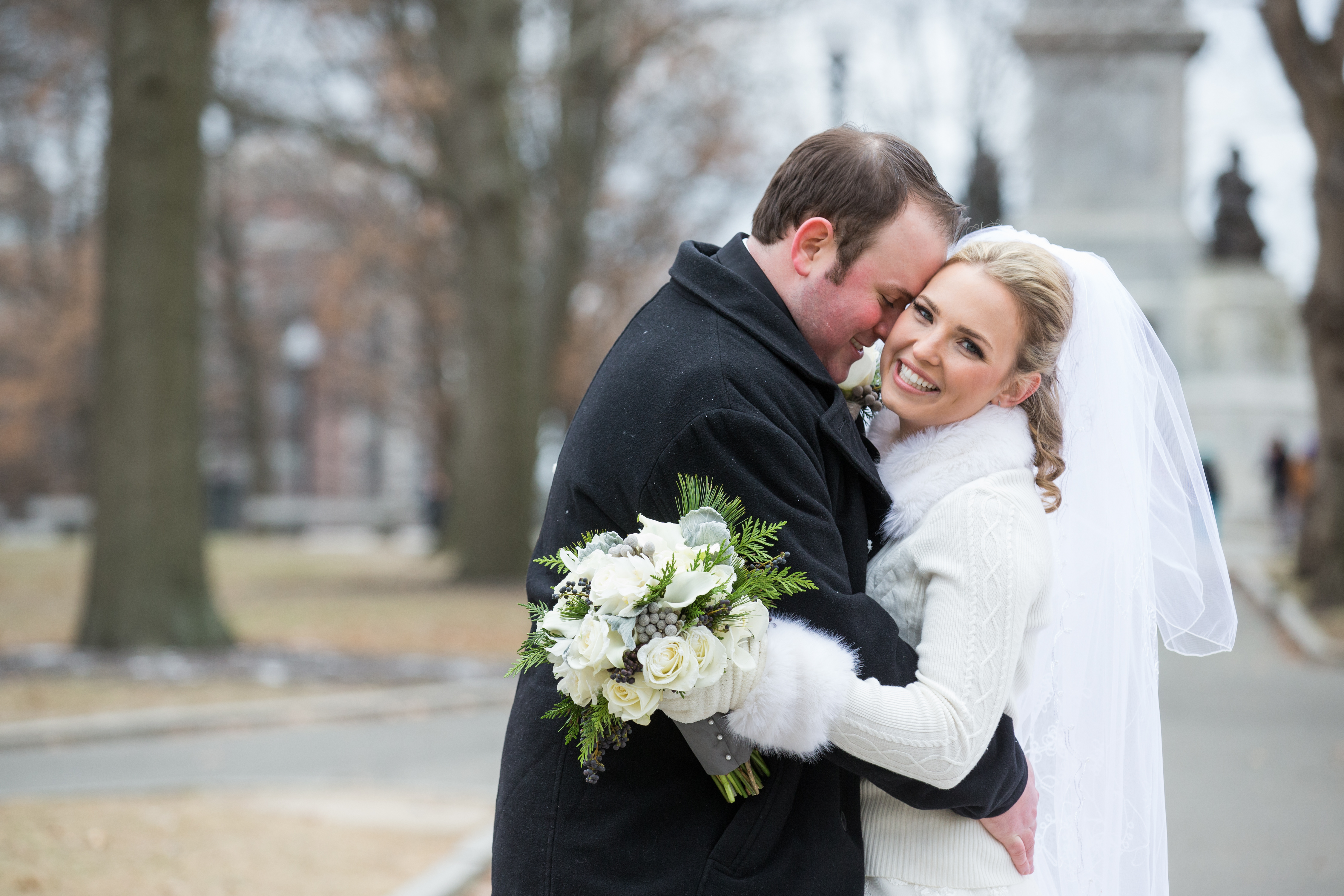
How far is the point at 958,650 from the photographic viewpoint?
2.54m

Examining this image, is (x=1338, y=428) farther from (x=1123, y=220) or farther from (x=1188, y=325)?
(x=1188, y=325)

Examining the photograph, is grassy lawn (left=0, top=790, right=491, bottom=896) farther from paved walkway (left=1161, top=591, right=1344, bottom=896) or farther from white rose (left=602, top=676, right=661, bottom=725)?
white rose (left=602, top=676, right=661, bottom=725)

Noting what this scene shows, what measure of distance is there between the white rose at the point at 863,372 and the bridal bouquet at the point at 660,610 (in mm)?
821

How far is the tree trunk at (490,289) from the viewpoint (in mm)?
19000

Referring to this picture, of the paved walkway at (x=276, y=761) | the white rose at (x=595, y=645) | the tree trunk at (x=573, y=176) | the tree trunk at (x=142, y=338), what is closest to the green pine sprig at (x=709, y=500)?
the white rose at (x=595, y=645)

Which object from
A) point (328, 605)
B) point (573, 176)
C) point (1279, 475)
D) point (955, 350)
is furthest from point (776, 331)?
point (1279, 475)

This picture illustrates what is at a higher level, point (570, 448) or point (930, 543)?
point (570, 448)

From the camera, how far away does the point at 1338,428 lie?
53.7 ft

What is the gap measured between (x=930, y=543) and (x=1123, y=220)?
26.0 m

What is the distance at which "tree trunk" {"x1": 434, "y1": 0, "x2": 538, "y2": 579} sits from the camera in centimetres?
1900

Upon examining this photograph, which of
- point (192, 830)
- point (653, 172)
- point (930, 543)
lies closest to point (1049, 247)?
point (930, 543)

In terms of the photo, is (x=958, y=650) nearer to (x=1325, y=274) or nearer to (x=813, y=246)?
(x=813, y=246)

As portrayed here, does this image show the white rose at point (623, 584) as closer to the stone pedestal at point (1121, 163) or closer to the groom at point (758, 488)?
the groom at point (758, 488)

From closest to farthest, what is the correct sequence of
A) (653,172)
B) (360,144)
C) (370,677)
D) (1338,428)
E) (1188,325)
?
1. (370,677)
2. (1338,428)
3. (360,144)
4. (1188,325)
5. (653,172)
